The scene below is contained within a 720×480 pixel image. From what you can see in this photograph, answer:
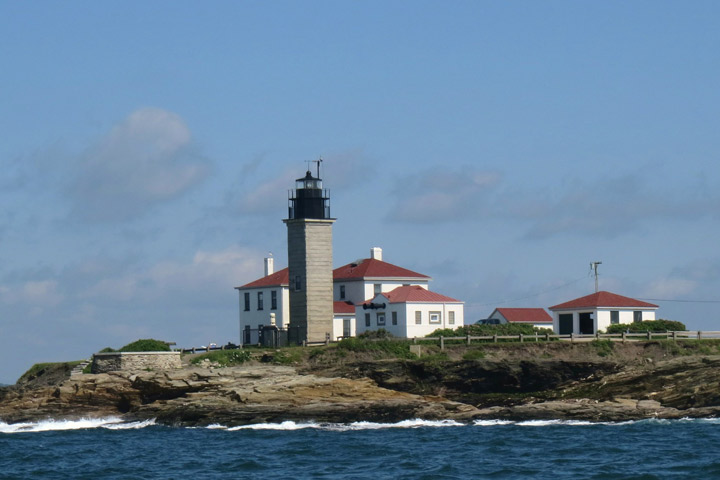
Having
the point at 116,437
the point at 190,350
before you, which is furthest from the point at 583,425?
the point at 190,350

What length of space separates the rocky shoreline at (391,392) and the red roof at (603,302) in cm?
999

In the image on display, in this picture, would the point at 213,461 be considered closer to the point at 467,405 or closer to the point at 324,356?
the point at 467,405

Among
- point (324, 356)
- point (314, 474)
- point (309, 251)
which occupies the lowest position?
point (314, 474)

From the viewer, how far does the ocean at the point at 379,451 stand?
101ft

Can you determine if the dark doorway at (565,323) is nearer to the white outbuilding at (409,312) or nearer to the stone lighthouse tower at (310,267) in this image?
the white outbuilding at (409,312)

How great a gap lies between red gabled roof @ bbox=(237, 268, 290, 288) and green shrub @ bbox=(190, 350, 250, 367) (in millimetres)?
10508

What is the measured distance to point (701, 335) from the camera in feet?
172

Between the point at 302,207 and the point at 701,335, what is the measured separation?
20.0 m

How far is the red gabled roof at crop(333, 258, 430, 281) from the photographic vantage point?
204 feet

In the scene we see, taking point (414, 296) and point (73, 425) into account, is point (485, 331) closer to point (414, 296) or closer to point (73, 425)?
point (414, 296)

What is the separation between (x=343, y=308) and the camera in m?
61.2

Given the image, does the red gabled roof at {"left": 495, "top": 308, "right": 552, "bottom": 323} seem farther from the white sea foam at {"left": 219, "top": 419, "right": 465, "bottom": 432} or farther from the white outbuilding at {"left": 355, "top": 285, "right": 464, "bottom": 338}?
the white sea foam at {"left": 219, "top": 419, "right": 465, "bottom": 432}

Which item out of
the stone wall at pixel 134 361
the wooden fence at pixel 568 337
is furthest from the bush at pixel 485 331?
the stone wall at pixel 134 361

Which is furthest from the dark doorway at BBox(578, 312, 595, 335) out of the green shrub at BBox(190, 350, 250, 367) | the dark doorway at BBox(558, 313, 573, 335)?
the green shrub at BBox(190, 350, 250, 367)
